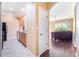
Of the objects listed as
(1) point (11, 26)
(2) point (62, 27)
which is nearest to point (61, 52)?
(2) point (62, 27)

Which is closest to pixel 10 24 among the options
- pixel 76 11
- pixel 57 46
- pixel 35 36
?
pixel 35 36

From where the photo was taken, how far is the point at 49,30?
118 inches

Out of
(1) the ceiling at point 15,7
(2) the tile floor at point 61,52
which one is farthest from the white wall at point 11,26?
(2) the tile floor at point 61,52

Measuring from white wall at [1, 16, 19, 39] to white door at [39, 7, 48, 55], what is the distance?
519 mm

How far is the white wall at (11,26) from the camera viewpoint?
117 inches

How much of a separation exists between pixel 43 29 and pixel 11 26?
675 millimetres

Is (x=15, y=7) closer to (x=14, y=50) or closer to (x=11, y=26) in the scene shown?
(x=11, y=26)

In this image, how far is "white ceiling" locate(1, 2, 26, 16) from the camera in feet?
9.55

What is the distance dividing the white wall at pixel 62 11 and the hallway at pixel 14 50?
0.90m

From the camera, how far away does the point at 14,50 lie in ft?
9.99

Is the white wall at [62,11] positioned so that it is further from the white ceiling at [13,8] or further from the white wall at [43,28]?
the white ceiling at [13,8]

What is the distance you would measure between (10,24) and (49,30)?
0.82 meters

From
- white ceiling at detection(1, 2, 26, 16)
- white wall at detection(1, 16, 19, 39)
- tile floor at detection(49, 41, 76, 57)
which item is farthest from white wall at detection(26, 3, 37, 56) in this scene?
tile floor at detection(49, 41, 76, 57)

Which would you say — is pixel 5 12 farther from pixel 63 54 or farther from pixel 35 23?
pixel 63 54
